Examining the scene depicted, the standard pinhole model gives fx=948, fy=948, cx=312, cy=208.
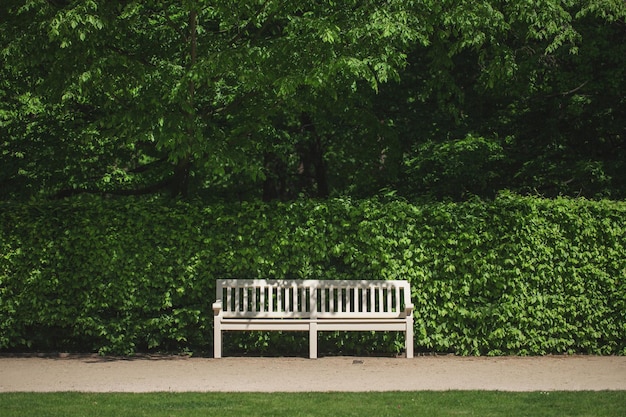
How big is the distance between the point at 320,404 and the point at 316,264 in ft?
14.2

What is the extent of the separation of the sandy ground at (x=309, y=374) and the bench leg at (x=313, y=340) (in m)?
0.12

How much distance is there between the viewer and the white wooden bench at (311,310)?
12.3m

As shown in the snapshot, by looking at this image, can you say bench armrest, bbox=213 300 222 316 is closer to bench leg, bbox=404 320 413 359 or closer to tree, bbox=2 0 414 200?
tree, bbox=2 0 414 200

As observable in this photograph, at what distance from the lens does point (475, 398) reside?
350 inches

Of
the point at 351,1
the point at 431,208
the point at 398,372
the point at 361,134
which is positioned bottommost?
the point at 398,372

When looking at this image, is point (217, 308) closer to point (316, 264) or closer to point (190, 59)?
point (316, 264)

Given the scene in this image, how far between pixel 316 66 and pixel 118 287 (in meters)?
3.93

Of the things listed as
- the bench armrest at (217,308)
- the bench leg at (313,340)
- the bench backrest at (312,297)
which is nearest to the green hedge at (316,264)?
the bench backrest at (312,297)

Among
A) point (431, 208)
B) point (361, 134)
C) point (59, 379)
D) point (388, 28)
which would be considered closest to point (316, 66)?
point (388, 28)

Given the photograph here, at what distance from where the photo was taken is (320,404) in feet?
28.2

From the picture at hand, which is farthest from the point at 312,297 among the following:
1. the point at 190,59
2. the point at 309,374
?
the point at 190,59

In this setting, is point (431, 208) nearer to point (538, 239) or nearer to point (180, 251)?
point (538, 239)

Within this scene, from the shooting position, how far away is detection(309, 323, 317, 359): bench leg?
40.4ft

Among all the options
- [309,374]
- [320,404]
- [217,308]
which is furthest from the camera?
[217,308]
